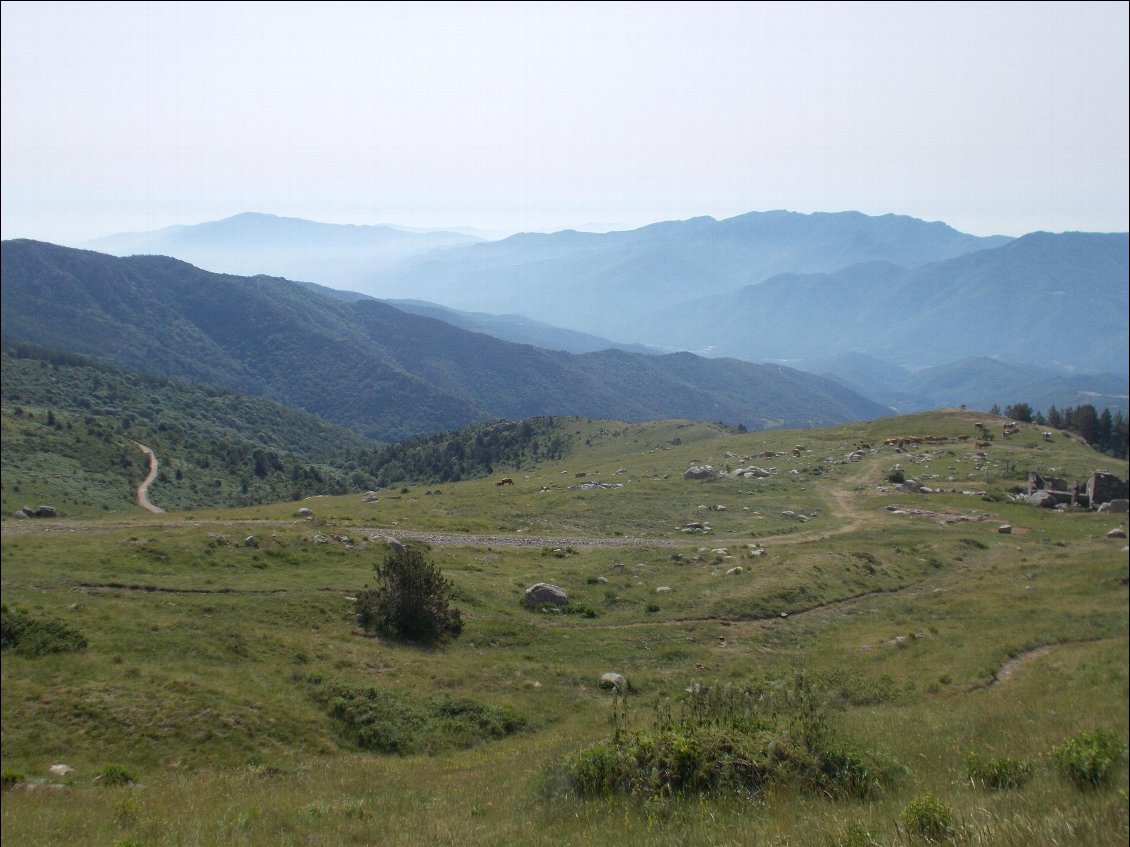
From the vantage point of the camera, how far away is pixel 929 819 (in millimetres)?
5422

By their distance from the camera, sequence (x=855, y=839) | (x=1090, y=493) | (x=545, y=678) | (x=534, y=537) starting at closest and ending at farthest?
(x=855, y=839)
(x=545, y=678)
(x=534, y=537)
(x=1090, y=493)

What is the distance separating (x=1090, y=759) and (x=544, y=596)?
18906 mm

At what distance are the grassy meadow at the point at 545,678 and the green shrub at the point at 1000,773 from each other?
0.06m

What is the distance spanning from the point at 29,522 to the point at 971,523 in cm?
4720

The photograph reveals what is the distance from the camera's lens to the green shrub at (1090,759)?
22.3ft

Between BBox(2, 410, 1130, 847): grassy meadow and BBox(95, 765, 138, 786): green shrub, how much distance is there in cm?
6

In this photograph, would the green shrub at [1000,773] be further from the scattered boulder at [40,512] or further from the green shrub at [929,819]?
the scattered boulder at [40,512]

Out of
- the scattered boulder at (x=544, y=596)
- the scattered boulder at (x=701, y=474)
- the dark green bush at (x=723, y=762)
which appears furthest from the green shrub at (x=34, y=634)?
the scattered boulder at (x=701, y=474)

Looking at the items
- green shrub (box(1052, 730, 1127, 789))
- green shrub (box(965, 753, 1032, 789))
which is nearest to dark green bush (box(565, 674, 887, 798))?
green shrub (box(965, 753, 1032, 789))

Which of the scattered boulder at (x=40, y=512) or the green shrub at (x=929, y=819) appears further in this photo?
the scattered boulder at (x=40, y=512)

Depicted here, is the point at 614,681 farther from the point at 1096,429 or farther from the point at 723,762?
the point at 1096,429

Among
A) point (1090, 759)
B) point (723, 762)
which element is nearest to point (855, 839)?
point (723, 762)

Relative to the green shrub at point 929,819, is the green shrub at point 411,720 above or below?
below

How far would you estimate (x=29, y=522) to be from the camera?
2736 cm
